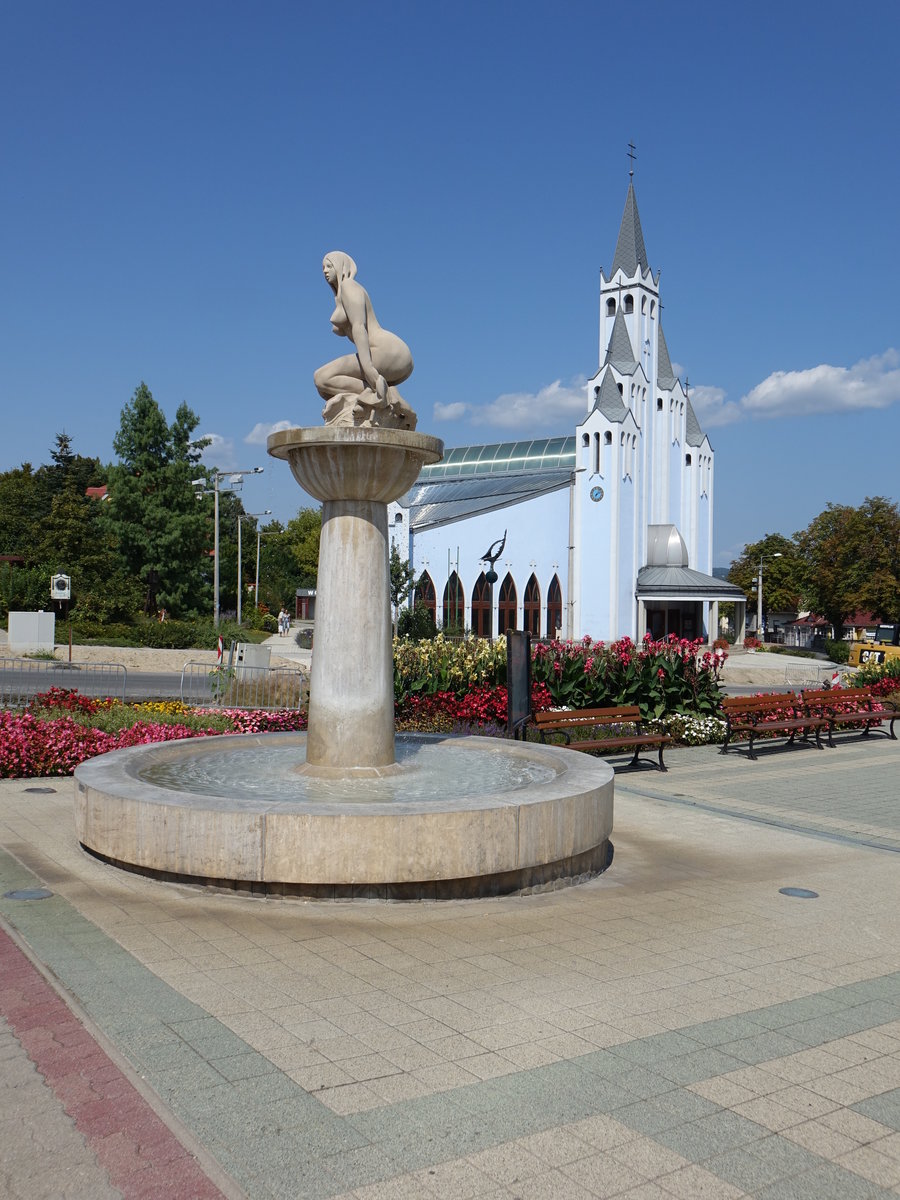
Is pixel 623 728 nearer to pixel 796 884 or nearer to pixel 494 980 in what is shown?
pixel 796 884

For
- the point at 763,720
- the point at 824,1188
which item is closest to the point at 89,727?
the point at 763,720

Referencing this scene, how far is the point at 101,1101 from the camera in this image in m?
4.17

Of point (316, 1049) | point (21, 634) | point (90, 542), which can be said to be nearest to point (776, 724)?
point (316, 1049)

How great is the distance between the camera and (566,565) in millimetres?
57312

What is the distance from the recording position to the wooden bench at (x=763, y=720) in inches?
643

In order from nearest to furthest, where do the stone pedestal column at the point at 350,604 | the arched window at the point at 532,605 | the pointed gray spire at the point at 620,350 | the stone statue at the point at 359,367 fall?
the stone pedestal column at the point at 350,604 < the stone statue at the point at 359,367 < the pointed gray spire at the point at 620,350 < the arched window at the point at 532,605

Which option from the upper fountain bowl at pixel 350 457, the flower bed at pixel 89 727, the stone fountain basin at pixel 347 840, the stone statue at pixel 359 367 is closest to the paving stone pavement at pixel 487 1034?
the stone fountain basin at pixel 347 840

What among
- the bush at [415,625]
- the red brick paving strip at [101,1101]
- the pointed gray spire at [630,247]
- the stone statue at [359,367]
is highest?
the pointed gray spire at [630,247]

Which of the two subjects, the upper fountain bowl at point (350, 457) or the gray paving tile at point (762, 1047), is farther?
the upper fountain bowl at point (350, 457)

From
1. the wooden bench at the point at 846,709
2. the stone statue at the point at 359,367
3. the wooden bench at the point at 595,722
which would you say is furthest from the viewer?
the wooden bench at the point at 846,709

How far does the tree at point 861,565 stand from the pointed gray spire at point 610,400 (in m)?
15.1

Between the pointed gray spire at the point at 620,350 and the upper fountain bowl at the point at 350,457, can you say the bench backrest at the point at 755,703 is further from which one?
the pointed gray spire at the point at 620,350

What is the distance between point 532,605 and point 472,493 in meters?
10.2

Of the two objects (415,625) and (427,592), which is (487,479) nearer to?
(427,592)
